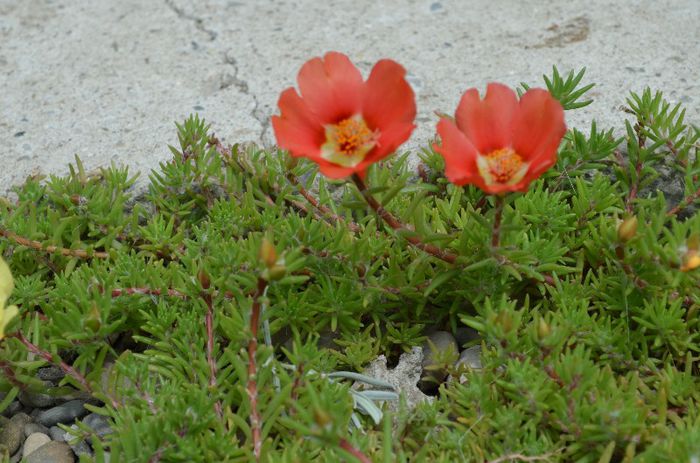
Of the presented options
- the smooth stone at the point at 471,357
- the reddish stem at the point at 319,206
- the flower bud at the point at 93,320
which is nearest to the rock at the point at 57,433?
the flower bud at the point at 93,320

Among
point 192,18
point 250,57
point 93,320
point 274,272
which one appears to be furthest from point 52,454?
point 192,18

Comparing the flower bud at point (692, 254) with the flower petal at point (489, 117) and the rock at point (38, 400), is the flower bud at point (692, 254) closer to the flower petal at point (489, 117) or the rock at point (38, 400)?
the flower petal at point (489, 117)

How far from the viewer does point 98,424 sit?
227 centimetres

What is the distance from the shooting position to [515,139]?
2.05 metres

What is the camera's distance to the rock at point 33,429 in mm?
2307

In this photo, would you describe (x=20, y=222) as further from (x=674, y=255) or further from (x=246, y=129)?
(x=674, y=255)

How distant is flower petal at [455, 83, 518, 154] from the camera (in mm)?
2020

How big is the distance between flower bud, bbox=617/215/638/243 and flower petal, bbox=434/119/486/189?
1.29 ft

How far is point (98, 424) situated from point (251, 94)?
63.2 inches

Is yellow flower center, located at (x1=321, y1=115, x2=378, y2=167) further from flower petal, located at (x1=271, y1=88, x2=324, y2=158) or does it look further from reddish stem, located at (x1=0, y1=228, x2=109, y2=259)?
reddish stem, located at (x1=0, y1=228, x2=109, y2=259)

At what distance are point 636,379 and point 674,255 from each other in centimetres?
33

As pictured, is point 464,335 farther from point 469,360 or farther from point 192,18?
point 192,18

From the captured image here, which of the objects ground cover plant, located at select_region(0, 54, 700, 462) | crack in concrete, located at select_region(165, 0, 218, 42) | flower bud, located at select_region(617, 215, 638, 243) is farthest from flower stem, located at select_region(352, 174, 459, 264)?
crack in concrete, located at select_region(165, 0, 218, 42)

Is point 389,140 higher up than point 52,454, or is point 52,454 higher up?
→ point 389,140
